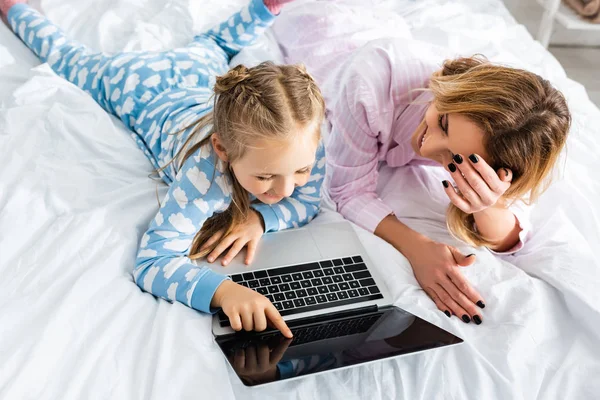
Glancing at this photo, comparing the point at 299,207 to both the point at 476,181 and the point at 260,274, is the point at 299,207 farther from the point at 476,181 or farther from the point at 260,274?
the point at 476,181

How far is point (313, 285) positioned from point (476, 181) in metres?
0.30

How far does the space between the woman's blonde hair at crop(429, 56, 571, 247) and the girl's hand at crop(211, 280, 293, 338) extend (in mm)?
413

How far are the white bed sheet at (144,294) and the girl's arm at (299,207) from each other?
4 centimetres

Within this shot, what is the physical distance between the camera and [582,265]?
104 cm

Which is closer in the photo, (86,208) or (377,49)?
(86,208)

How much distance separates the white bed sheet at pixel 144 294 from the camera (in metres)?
0.83

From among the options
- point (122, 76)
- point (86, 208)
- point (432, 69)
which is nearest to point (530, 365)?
point (432, 69)

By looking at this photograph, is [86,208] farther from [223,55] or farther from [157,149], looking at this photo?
[223,55]

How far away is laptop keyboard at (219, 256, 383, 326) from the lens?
97 cm

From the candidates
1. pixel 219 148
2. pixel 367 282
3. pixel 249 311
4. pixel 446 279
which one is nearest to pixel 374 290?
pixel 367 282

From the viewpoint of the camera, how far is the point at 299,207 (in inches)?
45.7

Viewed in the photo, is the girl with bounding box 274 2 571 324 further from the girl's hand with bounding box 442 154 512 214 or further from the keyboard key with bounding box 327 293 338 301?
the keyboard key with bounding box 327 293 338 301

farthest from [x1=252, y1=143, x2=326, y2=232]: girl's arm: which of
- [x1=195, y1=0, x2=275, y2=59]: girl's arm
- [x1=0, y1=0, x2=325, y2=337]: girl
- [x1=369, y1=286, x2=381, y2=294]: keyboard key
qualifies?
[x1=195, y1=0, x2=275, y2=59]: girl's arm

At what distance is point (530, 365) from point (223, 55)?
1.05 meters
